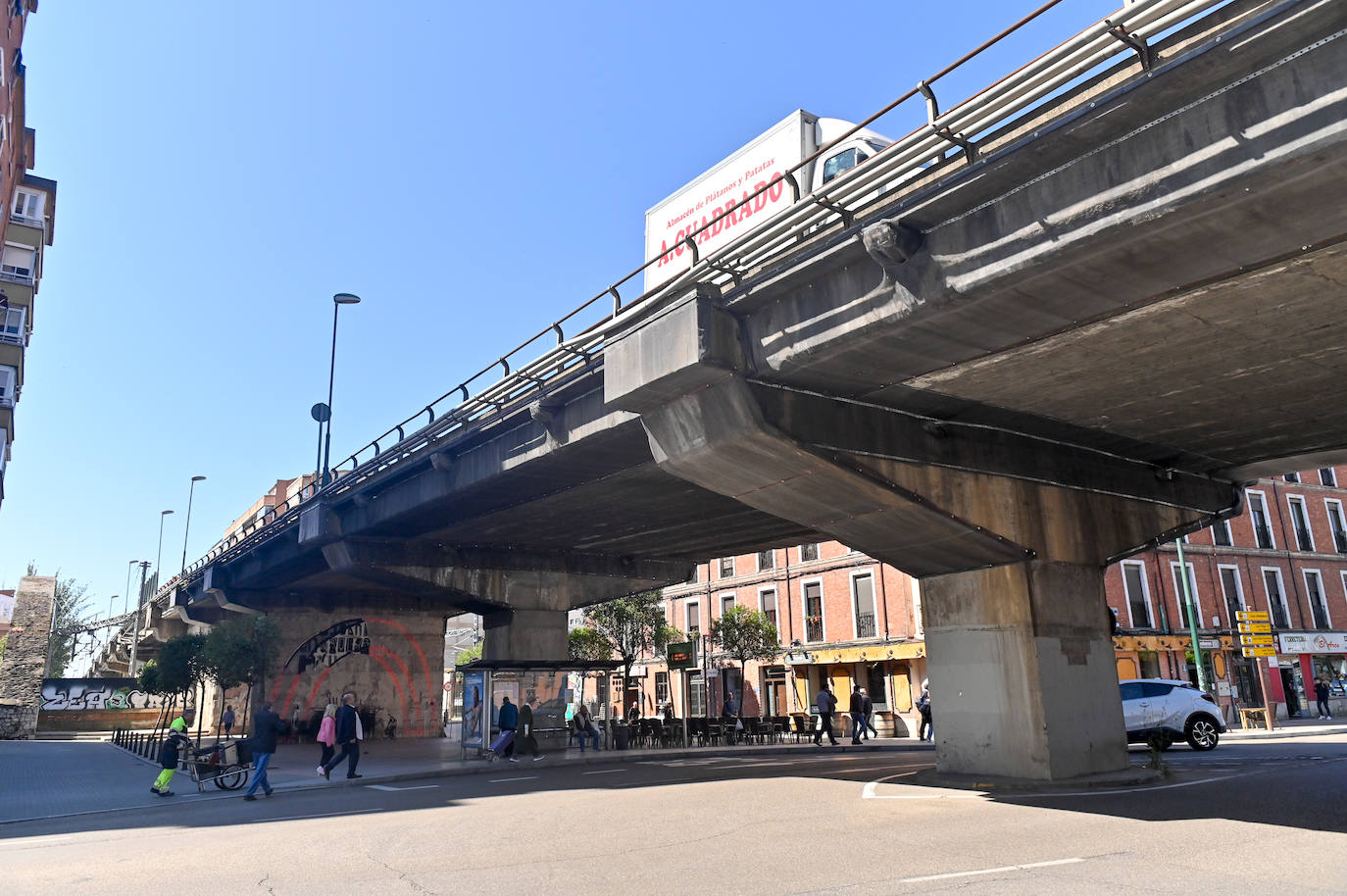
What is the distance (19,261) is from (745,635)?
36923 mm

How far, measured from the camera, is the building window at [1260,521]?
43250 millimetres

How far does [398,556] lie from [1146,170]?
79.3ft

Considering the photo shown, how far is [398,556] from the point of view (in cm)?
2858

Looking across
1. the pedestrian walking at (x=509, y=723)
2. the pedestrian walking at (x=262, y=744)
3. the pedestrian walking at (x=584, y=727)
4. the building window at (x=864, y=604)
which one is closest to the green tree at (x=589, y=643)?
the building window at (x=864, y=604)

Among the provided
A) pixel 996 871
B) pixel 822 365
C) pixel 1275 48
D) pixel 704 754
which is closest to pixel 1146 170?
pixel 1275 48

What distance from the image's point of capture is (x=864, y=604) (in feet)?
132

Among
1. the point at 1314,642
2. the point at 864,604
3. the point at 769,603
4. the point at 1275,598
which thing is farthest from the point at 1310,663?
the point at 769,603

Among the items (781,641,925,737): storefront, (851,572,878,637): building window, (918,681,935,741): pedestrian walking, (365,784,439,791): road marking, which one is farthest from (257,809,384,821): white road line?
(851,572,878,637): building window

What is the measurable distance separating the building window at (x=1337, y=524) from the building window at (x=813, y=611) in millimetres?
24887

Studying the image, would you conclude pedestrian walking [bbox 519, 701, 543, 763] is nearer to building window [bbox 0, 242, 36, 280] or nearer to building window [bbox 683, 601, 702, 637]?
building window [bbox 683, 601, 702, 637]

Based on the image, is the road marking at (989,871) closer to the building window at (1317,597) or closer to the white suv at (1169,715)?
the white suv at (1169,715)

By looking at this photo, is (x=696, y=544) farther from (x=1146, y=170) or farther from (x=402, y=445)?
(x=1146, y=170)

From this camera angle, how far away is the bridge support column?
1517cm

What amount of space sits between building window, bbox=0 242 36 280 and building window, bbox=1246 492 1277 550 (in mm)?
56672
